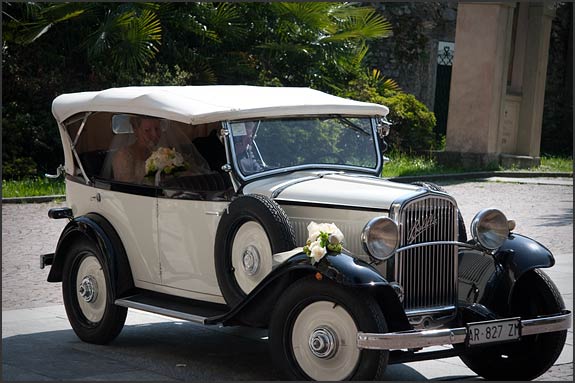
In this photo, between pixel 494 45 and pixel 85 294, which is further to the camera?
pixel 494 45

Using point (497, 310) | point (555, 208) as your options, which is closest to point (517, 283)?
point (497, 310)

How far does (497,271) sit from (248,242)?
1.56 metres

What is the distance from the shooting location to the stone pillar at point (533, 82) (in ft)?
69.2

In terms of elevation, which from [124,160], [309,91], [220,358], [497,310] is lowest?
[220,358]

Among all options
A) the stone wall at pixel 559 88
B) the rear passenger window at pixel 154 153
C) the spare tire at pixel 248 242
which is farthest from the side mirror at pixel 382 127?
the stone wall at pixel 559 88

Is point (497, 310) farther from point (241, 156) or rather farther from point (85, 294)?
point (85, 294)

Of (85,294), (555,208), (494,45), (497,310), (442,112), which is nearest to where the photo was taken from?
(497,310)

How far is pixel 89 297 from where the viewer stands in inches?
280

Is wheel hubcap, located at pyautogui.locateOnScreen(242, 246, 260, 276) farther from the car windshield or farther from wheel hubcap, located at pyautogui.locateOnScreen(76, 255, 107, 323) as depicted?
wheel hubcap, located at pyautogui.locateOnScreen(76, 255, 107, 323)

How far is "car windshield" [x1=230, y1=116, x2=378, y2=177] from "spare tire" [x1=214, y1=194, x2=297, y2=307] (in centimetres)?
50

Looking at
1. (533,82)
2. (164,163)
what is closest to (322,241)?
(164,163)

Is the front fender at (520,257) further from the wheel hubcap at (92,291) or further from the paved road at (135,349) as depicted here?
the wheel hubcap at (92,291)

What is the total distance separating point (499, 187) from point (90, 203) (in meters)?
11.4

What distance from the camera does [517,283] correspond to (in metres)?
6.34
